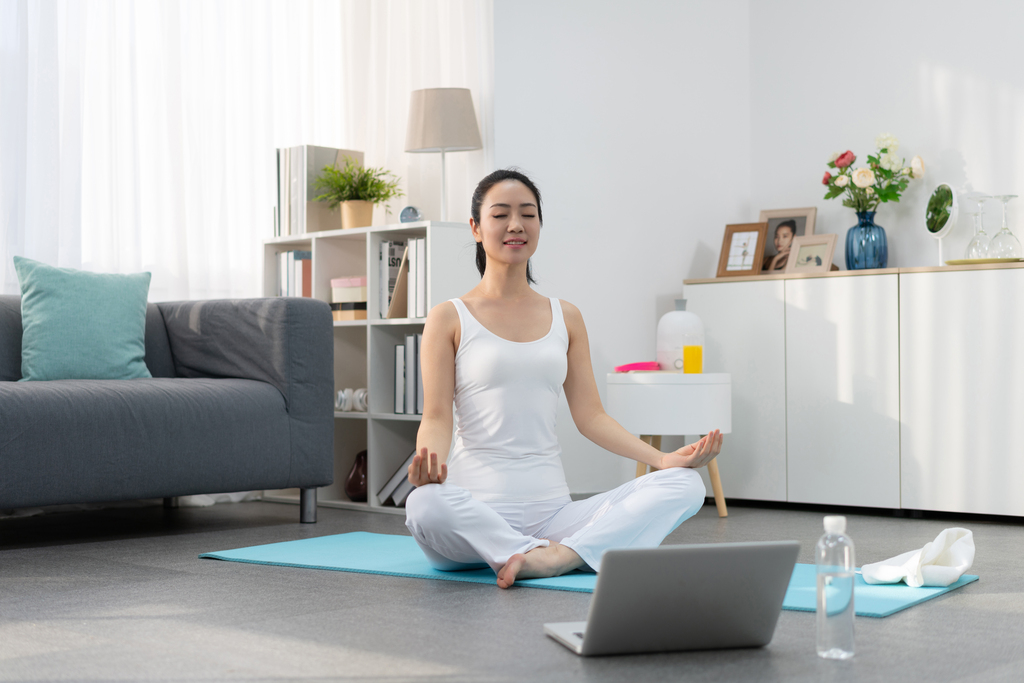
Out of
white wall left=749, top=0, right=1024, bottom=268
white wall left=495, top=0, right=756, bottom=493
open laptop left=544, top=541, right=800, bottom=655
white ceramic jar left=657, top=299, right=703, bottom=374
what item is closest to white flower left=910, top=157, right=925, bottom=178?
white wall left=749, top=0, right=1024, bottom=268

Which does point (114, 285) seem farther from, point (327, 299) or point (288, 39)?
point (288, 39)

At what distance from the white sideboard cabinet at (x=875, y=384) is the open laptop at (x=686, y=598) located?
221 cm

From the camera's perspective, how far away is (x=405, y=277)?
3.91 m

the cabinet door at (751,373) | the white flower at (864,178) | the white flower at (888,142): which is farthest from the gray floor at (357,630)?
the white flower at (888,142)

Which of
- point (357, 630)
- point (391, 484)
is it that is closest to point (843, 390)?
point (391, 484)

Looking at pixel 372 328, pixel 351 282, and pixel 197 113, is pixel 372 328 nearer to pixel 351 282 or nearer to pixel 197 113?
pixel 351 282

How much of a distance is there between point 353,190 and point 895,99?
83.2 inches

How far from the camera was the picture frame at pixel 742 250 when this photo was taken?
4.40m

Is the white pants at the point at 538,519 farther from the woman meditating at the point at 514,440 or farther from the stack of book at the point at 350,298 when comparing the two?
the stack of book at the point at 350,298

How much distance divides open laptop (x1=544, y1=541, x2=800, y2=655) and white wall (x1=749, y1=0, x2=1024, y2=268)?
2727mm

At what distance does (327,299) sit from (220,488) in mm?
1140

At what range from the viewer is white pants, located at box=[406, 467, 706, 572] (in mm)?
2287

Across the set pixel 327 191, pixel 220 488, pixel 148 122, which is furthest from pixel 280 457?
pixel 148 122

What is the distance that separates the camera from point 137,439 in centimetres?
308
